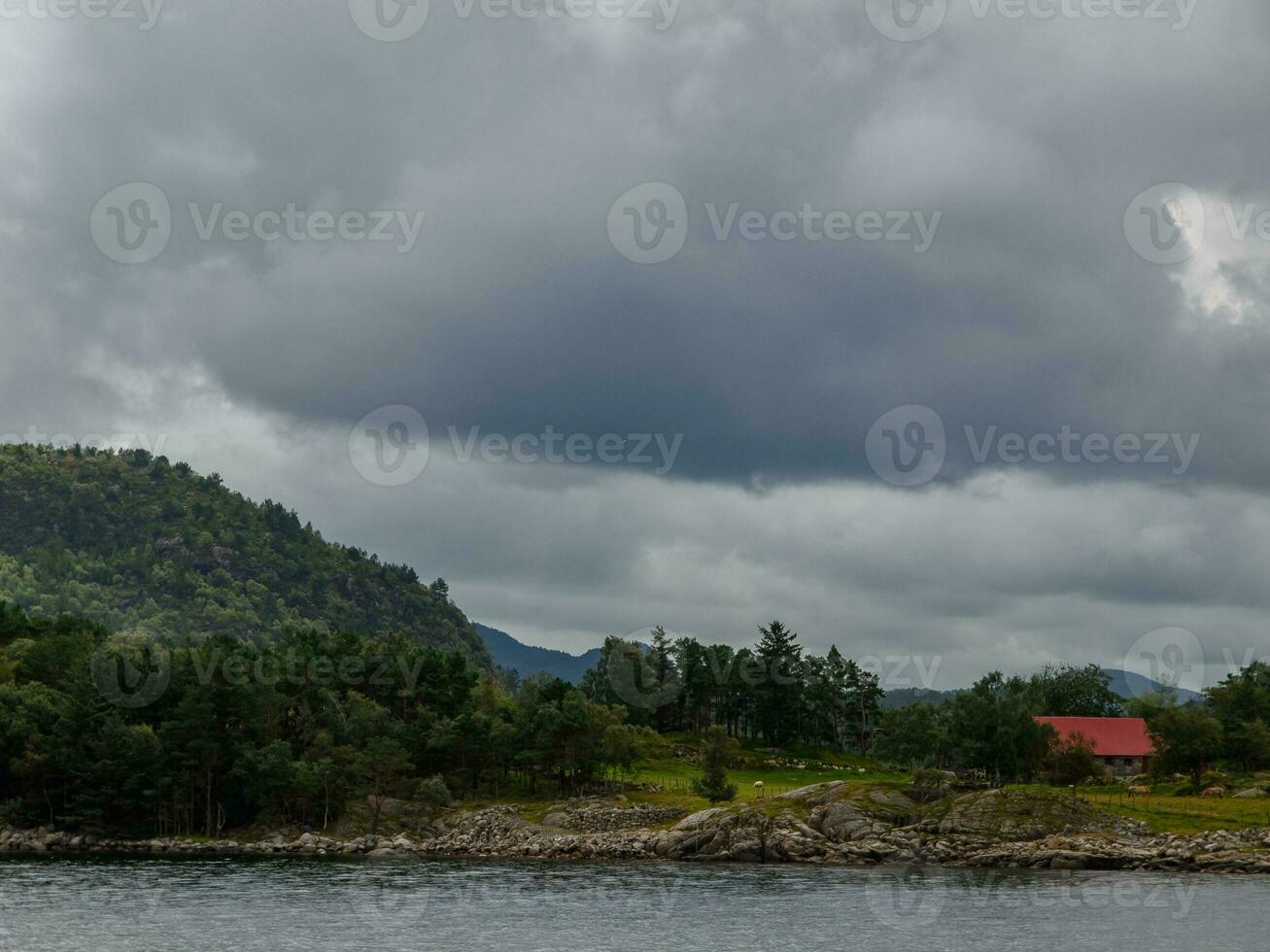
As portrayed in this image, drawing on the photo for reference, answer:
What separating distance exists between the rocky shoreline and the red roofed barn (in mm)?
49378

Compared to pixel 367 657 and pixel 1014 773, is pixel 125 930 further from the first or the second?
pixel 1014 773

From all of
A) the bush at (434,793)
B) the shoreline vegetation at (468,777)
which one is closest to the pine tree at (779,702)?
the shoreline vegetation at (468,777)

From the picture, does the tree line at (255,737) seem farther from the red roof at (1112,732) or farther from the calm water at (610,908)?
the red roof at (1112,732)

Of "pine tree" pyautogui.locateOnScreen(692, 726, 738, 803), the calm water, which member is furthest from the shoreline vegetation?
the calm water

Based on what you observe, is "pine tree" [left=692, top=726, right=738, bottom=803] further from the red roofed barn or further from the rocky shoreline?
the red roofed barn

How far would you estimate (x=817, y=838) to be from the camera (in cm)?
11888

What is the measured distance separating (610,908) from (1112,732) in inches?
4437

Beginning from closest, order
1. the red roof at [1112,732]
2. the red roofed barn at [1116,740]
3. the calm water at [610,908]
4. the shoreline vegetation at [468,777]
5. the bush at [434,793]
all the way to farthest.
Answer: the calm water at [610,908]
the shoreline vegetation at [468,777]
the bush at [434,793]
the red roofed barn at [1116,740]
the red roof at [1112,732]

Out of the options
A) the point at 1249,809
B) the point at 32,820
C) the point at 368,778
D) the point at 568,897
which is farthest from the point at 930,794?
the point at 32,820

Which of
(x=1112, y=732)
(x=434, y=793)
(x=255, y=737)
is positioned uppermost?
(x=255, y=737)

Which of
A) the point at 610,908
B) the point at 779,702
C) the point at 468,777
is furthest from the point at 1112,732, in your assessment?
the point at 610,908

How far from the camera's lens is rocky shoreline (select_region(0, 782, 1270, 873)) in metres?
109

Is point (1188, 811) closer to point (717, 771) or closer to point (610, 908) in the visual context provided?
point (717, 771)

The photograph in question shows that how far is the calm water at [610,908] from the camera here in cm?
7138
